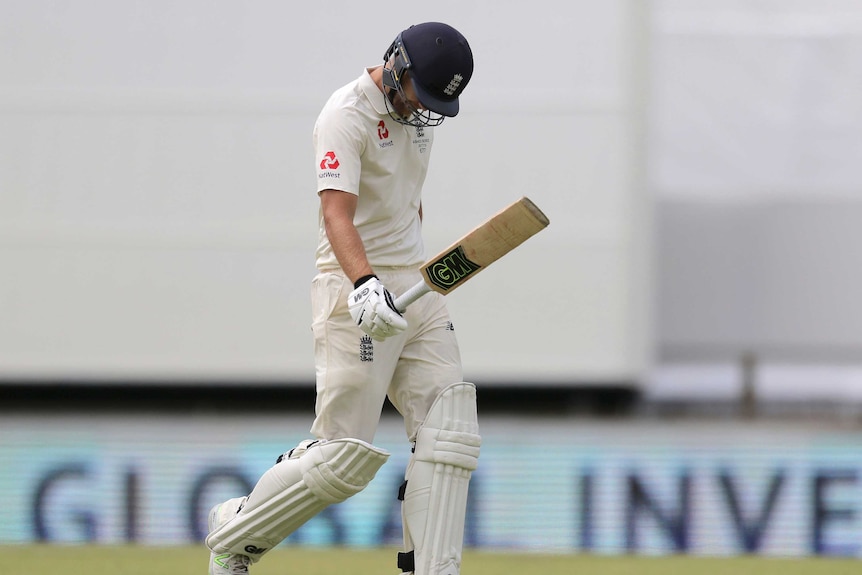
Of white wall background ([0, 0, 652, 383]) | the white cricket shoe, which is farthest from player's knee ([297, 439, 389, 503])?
white wall background ([0, 0, 652, 383])

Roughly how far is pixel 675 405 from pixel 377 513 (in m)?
1.97

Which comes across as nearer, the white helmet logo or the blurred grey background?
the white helmet logo

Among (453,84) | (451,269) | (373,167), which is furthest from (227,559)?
(453,84)

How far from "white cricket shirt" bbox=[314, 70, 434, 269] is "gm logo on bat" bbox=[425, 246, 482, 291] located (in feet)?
Answer: 0.97

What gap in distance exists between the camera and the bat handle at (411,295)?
329cm

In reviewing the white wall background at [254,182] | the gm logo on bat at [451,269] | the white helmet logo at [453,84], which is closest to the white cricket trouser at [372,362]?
the gm logo on bat at [451,269]

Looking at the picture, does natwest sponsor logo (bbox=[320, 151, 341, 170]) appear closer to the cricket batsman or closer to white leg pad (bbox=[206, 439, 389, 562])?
the cricket batsman

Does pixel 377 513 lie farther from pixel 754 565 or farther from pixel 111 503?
pixel 754 565

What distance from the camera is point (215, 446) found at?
6.45 meters

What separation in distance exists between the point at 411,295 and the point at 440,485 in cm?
49

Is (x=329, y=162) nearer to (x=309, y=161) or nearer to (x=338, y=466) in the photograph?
(x=338, y=466)

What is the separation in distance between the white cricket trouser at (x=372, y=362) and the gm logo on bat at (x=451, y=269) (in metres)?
0.27

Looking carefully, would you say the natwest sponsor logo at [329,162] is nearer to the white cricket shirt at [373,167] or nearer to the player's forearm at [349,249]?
the white cricket shirt at [373,167]

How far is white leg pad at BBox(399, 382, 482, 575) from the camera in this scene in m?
3.34
